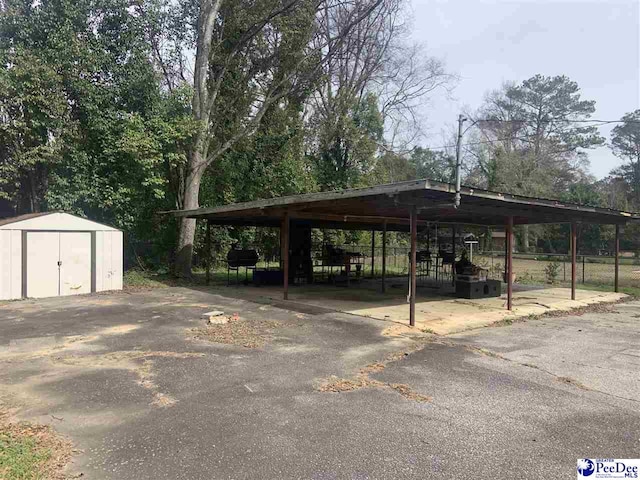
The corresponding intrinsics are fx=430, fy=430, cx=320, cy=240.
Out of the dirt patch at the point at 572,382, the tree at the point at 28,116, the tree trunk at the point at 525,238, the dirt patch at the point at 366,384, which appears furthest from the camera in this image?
the tree trunk at the point at 525,238

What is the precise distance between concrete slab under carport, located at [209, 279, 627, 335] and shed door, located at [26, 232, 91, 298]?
12.5 ft

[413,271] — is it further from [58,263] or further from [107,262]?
[58,263]

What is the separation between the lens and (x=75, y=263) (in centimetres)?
1169

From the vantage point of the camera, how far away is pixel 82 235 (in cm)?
1176

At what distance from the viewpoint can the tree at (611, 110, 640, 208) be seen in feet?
142

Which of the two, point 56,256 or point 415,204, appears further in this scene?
point 56,256

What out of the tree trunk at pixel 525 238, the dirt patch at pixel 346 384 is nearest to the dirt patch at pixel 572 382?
the dirt patch at pixel 346 384

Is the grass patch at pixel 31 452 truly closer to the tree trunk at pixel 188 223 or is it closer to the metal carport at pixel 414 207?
the metal carport at pixel 414 207

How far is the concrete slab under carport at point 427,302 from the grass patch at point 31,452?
5418 mm

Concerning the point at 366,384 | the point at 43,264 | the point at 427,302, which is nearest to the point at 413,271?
the point at 427,302

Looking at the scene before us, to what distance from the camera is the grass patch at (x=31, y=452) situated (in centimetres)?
277

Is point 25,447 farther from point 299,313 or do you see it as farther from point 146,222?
point 146,222

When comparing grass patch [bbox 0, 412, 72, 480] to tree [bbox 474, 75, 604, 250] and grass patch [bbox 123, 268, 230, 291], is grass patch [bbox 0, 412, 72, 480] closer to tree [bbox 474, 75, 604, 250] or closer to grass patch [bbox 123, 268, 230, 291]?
grass patch [bbox 123, 268, 230, 291]

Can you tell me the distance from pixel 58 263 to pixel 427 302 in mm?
9708
